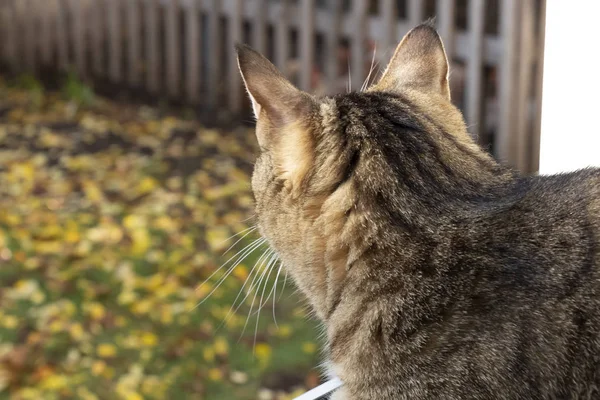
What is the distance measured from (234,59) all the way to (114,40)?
1.13 metres

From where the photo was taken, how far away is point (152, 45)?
616 cm

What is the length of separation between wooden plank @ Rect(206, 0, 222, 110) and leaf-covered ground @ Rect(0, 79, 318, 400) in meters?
0.31

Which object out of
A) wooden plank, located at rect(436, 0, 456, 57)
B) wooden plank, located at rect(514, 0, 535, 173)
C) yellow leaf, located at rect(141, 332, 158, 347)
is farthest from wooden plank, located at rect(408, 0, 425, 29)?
yellow leaf, located at rect(141, 332, 158, 347)

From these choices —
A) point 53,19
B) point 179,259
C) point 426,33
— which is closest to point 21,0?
point 53,19

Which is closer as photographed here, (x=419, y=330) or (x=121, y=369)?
(x=419, y=330)

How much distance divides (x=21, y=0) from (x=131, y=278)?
351cm

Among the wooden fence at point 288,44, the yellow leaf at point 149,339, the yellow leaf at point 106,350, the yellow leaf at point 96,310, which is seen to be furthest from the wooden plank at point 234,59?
the yellow leaf at point 106,350

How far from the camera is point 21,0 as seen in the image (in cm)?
657

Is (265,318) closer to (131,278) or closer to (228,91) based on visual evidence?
(131,278)

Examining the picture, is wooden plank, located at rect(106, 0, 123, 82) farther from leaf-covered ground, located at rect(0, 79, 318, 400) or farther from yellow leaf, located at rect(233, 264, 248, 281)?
yellow leaf, located at rect(233, 264, 248, 281)

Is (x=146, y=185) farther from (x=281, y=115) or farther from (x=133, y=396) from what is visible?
(x=281, y=115)

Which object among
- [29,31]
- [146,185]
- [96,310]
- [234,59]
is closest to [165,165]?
[146,185]

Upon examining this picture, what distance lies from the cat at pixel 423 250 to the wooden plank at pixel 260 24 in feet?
13.4

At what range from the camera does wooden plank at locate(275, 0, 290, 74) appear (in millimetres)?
5457
